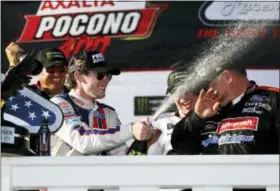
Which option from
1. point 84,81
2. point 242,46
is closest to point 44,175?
point 84,81

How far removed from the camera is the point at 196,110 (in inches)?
143

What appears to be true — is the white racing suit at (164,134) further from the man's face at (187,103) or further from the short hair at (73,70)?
the short hair at (73,70)

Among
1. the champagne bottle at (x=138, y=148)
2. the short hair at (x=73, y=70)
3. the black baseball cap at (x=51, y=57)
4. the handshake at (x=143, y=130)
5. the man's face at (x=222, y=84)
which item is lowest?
the champagne bottle at (x=138, y=148)

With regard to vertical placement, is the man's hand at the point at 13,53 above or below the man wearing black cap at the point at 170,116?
above

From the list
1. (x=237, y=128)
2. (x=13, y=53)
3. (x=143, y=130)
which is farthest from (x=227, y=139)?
(x=13, y=53)

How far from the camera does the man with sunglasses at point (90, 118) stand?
3.59m

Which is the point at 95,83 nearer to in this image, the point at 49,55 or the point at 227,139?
the point at 49,55

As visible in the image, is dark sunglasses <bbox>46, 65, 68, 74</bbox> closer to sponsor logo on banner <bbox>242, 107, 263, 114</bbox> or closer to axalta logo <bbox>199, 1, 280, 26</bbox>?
axalta logo <bbox>199, 1, 280, 26</bbox>

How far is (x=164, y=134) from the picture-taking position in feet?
11.9

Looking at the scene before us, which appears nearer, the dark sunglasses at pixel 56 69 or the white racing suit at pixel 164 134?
the white racing suit at pixel 164 134

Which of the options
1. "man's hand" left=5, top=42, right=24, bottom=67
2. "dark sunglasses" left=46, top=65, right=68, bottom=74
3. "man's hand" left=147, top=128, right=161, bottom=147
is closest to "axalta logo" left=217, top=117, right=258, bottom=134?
"man's hand" left=147, top=128, right=161, bottom=147

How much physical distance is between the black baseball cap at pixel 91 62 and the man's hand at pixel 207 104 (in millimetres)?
472

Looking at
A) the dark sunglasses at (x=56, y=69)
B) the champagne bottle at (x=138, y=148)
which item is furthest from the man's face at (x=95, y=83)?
the champagne bottle at (x=138, y=148)

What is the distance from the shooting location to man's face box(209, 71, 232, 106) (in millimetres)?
3646
